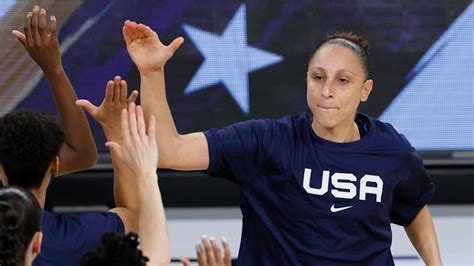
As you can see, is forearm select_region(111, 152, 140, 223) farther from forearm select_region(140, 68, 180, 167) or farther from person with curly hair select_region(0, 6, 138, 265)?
forearm select_region(140, 68, 180, 167)

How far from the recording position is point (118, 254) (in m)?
2.45

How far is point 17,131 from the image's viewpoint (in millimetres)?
3064

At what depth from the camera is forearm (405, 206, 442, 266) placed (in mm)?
3654

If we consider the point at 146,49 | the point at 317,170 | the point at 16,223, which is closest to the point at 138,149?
the point at 16,223

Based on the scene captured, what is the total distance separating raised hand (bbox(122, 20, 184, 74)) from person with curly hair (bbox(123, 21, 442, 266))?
0.12m

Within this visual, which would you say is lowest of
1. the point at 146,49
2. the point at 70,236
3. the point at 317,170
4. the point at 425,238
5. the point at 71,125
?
the point at 425,238

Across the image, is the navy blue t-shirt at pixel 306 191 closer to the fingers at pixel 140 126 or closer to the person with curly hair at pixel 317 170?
the person with curly hair at pixel 317 170

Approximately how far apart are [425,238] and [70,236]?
4.14 feet

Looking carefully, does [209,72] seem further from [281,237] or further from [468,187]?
[281,237]

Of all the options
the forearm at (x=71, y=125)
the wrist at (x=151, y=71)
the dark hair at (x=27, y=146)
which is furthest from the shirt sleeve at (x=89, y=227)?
the forearm at (x=71, y=125)

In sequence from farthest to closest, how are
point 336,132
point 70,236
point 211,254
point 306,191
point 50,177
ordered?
1. point 336,132
2. point 306,191
3. point 50,177
4. point 70,236
5. point 211,254

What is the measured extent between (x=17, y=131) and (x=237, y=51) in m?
2.76

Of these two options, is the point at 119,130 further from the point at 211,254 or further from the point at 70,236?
the point at 211,254

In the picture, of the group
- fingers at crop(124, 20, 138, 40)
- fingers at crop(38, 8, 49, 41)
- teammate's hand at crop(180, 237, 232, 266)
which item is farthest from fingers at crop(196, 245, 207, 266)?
fingers at crop(38, 8, 49, 41)
